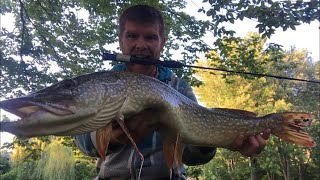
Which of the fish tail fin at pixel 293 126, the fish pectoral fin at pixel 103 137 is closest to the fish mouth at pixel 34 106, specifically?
the fish pectoral fin at pixel 103 137

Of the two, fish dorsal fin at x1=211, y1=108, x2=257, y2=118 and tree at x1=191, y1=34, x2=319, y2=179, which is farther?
tree at x1=191, y1=34, x2=319, y2=179

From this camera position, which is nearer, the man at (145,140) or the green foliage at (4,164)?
the man at (145,140)

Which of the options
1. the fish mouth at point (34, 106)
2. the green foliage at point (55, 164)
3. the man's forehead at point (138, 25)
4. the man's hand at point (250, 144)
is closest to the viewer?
the fish mouth at point (34, 106)

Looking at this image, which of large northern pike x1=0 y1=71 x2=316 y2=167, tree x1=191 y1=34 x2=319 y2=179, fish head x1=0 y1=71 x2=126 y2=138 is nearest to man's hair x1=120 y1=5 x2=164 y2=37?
large northern pike x1=0 y1=71 x2=316 y2=167

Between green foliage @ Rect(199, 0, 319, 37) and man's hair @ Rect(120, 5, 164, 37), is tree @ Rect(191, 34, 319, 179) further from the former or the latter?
man's hair @ Rect(120, 5, 164, 37)

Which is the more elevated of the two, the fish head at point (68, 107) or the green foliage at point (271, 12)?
the green foliage at point (271, 12)

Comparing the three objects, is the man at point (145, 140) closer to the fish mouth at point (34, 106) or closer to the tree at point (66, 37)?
the fish mouth at point (34, 106)

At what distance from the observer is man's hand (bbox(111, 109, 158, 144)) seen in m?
2.20

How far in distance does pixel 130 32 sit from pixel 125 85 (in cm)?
84

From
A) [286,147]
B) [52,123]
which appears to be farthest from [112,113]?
[286,147]

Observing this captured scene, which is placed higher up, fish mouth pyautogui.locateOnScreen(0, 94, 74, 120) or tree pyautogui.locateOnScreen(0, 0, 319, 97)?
tree pyautogui.locateOnScreen(0, 0, 319, 97)

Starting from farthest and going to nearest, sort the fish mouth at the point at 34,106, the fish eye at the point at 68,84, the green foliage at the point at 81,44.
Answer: the green foliage at the point at 81,44 < the fish eye at the point at 68,84 < the fish mouth at the point at 34,106

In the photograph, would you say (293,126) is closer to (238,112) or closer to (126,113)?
(238,112)

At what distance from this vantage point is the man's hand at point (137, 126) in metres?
2.20
